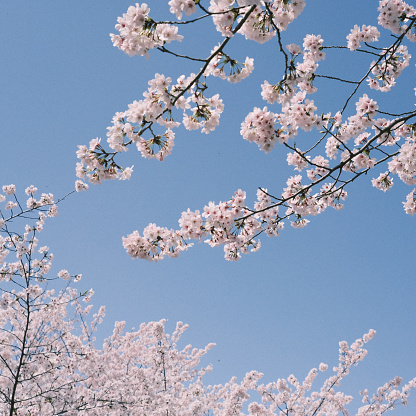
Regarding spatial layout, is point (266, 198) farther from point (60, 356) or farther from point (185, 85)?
point (60, 356)

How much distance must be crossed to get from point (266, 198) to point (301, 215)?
28.6 inches

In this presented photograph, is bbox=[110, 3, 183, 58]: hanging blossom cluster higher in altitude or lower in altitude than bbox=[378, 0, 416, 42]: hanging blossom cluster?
lower

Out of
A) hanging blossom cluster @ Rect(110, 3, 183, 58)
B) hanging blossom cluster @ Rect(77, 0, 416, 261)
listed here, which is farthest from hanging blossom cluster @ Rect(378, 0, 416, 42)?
hanging blossom cluster @ Rect(110, 3, 183, 58)

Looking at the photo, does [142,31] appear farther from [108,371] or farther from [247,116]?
[108,371]

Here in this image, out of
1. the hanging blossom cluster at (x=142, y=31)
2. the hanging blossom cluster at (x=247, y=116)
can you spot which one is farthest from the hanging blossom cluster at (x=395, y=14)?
the hanging blossom cluster at (x=142, y=31)

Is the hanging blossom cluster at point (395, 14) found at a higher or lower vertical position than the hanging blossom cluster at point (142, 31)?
higher

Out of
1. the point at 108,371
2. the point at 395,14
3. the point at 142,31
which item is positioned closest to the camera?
the point at 142,31

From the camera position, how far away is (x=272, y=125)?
4.07m

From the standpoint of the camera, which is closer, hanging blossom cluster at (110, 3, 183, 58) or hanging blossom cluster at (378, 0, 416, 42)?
hanging blossom cluster at (110, 3, 183, 58)

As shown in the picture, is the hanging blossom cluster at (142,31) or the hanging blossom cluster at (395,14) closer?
the hanging blossom cluster at (142,31)

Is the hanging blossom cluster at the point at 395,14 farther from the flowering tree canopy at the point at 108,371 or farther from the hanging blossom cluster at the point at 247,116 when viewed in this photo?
the flowering tree canopy at the point at 108,371

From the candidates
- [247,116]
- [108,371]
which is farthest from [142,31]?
[108,371]

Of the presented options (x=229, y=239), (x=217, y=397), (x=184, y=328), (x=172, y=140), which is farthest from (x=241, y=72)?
(x=217, y=397)

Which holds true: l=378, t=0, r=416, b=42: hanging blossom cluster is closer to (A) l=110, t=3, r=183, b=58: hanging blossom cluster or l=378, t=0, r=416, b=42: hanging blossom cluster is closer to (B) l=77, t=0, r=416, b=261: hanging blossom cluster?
(B) l=77, t=0, r=416, b=261: hanging blossom cluster
